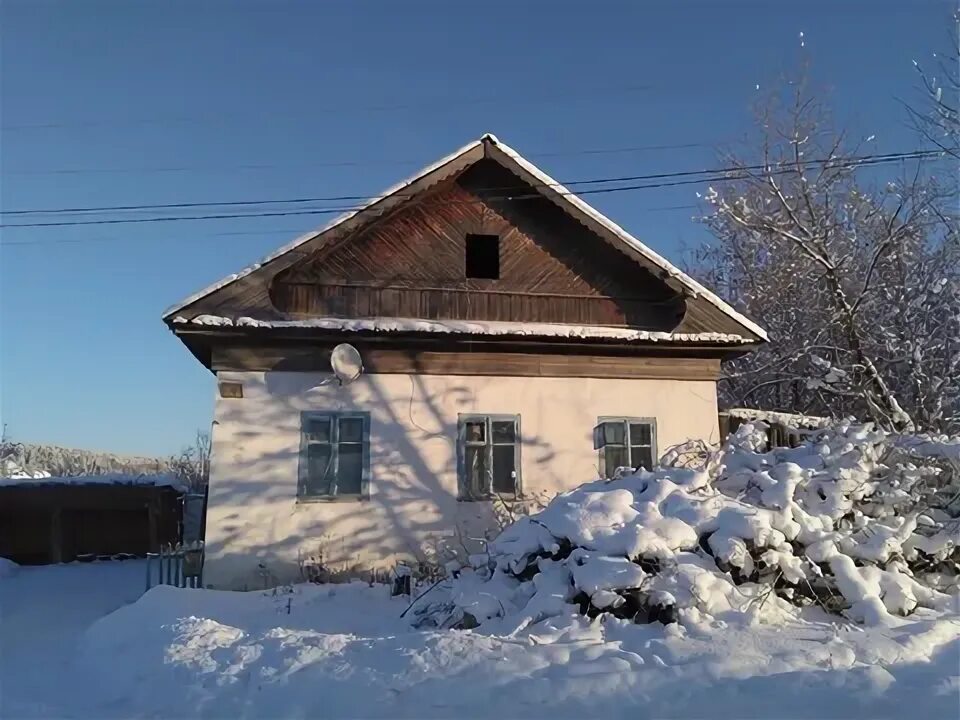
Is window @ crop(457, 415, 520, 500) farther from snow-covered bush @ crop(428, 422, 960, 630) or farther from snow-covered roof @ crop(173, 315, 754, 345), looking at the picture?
snow-covered bush @ crop(428, 422, 960, 630)

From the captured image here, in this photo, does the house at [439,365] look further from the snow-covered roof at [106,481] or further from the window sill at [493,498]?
the snow-covered roof at [106,481]

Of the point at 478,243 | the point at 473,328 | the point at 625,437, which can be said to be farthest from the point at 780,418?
the point at 478,243

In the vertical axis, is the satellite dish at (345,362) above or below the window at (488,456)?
above

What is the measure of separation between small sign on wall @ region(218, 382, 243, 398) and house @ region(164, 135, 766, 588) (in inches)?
0.7

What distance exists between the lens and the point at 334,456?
10.2 m

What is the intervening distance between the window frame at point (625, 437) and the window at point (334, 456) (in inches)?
133

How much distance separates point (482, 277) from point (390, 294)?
1.56 meters

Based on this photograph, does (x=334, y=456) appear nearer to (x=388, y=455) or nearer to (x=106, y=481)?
(x=388, y=455)

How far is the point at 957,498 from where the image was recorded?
7.27m

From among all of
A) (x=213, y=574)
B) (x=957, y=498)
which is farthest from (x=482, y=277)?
(x=957, y=498)

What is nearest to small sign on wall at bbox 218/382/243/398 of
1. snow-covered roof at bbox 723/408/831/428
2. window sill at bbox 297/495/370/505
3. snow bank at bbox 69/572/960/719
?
window sill at bbox 297/495/370/505

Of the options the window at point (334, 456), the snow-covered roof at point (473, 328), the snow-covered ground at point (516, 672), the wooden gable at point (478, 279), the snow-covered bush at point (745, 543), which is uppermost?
the wooden gable at point (478, 279)

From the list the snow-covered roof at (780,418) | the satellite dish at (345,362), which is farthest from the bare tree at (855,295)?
the satellite dish at (345,362)

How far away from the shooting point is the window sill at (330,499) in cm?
993
